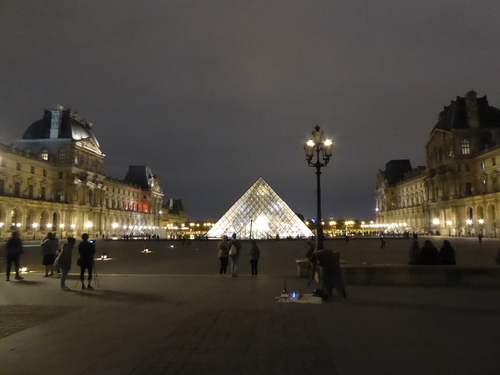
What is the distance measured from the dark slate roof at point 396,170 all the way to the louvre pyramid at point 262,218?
49.7m

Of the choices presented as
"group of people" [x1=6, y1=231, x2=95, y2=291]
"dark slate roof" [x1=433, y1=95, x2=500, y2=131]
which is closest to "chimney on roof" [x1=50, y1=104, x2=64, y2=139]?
"group of people" [x1=6, y1=231, x2=95, y2=291]

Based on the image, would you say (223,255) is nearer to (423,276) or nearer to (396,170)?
(423,276)

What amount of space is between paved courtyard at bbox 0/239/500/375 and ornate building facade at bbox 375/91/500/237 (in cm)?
3810

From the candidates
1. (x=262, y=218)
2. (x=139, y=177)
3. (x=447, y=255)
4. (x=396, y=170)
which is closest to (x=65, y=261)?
(x=447, y=255)

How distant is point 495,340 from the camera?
3.91 metres

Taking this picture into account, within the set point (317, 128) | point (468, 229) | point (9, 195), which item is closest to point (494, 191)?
point (468, 229)

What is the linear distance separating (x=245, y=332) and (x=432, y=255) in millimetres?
5306

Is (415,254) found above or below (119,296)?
above

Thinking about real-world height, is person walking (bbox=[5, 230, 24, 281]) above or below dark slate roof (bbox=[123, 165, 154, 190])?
below

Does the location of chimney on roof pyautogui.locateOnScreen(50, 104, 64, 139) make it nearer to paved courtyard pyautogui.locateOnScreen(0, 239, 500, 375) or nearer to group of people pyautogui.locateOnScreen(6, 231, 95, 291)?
group of people pyautogui.locateOnScreen(6, 231, 95, 291)

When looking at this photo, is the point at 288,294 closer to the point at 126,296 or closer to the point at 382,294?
the point at 382,294

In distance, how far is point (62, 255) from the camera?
7559 mm

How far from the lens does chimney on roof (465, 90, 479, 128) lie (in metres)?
46.7

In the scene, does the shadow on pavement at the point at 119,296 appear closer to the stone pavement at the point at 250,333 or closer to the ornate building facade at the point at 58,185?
the stone pavement at the point at 250,333
